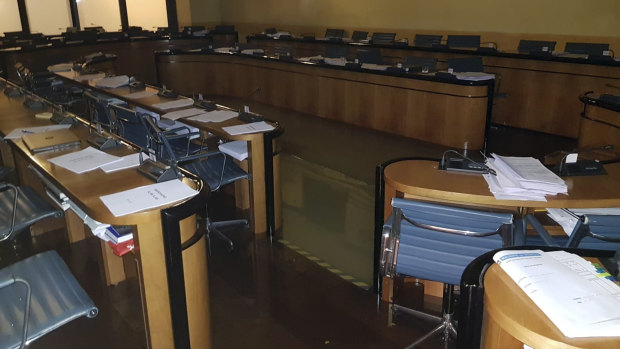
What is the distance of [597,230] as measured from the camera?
2002 mm

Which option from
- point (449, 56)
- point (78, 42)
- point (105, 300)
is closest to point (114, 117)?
point (105, 300)

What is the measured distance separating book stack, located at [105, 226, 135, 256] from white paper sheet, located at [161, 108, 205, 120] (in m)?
1.93

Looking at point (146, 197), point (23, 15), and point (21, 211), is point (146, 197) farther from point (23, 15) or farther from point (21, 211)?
point (23, 15)

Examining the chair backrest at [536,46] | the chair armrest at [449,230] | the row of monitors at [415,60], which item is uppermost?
the chair backrest at [536,46]

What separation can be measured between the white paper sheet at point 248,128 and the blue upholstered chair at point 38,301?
157 cm

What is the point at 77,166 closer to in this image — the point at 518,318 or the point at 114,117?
the point at 114,117

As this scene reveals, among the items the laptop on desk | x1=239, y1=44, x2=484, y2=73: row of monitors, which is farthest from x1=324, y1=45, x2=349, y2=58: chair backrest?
the laptop on desk

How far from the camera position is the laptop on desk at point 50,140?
2.91 m

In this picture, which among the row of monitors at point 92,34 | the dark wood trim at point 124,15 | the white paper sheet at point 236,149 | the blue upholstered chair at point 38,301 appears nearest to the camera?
the blue upholstered chair at point 38,301

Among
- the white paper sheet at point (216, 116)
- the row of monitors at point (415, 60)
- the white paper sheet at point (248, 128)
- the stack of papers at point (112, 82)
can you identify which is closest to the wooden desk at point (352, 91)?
the row of monitors at point (415, 60)

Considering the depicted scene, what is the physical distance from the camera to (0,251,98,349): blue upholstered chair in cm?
172

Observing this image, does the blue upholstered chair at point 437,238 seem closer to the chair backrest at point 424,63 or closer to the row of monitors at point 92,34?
the chair backrest at point 424,63

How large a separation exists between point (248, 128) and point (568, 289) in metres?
2.58

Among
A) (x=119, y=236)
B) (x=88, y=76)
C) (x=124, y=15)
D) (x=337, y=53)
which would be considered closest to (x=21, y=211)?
(x=119, y=236)
